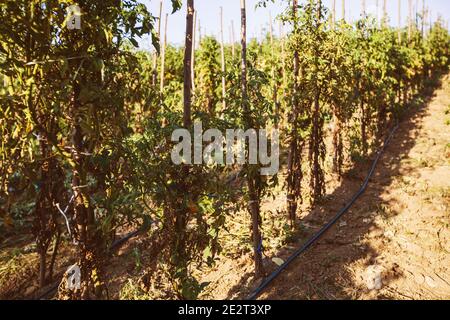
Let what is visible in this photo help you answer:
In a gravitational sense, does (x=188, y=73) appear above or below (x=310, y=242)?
above

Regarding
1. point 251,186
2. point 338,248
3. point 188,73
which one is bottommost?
point 338,248

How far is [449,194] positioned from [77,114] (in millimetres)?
8338

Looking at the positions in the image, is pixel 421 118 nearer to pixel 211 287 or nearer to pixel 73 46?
pixel 211 287

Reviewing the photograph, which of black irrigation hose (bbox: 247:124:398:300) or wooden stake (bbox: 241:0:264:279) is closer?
wooden stake (bbox: 241:0:264:279)

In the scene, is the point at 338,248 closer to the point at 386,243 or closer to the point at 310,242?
the point at 310,242

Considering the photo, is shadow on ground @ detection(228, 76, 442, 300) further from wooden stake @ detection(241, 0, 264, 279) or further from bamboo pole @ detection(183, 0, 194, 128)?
bamboo pole @ detection(183, 0, 194, 128)

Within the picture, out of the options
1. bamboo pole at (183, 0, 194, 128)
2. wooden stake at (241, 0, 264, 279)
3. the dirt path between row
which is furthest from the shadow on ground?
bamboo pole at (183, 0, 194, 128)

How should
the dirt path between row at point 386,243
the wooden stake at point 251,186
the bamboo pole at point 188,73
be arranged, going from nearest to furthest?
the bamboo pole at point 188,73
the wooden stake at point 251,186
the dirt path between row at point 386,243

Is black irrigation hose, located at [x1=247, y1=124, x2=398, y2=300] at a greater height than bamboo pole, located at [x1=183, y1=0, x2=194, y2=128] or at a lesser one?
lesser

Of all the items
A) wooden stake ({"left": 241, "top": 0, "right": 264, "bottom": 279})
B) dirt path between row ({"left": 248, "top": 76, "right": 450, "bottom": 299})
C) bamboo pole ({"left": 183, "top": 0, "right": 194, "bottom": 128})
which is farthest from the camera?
dirt path between row ({"left": 248, "top": 76, "right": 450, "bottom": 299})

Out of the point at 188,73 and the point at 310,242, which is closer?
the point at 188,73

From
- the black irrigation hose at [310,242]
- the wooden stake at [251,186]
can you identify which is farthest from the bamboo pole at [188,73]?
the black irrigation hose at [310,242]

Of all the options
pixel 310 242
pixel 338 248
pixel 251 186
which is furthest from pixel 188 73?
pixel 338 248

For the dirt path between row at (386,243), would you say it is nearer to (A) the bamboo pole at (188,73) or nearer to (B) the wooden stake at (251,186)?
(B) the wooden stake at (251,186)
